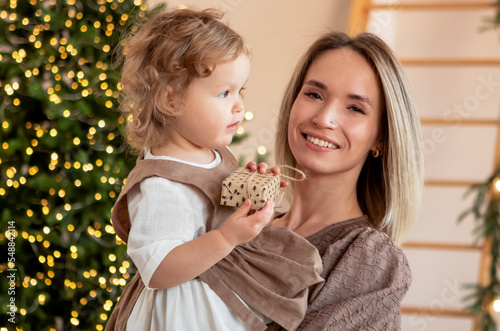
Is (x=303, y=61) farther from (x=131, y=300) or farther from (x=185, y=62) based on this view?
(x=131, y=300)

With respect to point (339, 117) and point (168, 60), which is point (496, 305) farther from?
point (168, 60)

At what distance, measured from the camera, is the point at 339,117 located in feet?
5.83

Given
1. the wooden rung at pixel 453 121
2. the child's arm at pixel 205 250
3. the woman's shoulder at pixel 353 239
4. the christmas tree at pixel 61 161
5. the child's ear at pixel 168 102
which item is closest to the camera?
the child's arm at pixel 205 250

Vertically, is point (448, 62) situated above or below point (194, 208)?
above

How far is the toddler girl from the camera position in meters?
1.31

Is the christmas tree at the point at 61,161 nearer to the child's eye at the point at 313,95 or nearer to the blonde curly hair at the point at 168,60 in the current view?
the child's eye at the point at 313,95

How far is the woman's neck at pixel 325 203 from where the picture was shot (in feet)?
6.16

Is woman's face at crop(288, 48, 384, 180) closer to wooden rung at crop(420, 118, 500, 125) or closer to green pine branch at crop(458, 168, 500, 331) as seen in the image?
green pine branch at crop(458, 168, 500, 331)

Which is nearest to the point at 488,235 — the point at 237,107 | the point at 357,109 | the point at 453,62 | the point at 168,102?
the point at 453,62

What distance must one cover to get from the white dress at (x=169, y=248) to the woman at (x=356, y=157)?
36cm

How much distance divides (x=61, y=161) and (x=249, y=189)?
198 centimetres

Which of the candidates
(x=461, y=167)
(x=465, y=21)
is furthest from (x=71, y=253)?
(x=465, y=21)

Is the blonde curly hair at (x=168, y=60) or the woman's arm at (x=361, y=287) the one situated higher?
the blonde curly hair at (x=168, y=60)

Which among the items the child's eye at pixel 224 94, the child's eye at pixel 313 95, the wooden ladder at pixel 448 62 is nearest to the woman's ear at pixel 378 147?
the child's eye at pixel 313 95
